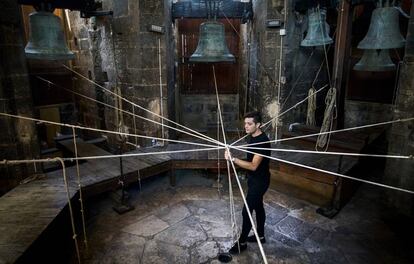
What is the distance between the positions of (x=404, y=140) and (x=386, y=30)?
168 cm

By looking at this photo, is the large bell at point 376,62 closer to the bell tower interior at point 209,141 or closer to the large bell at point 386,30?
the bell tower interior at point 209,141

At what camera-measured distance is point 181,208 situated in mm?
4898

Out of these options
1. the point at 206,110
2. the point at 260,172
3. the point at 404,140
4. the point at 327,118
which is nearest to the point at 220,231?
the point at 260,172

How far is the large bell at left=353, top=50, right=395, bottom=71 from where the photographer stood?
5426 mm

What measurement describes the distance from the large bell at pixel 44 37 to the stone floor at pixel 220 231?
2541mm

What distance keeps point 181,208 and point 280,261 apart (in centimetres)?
191

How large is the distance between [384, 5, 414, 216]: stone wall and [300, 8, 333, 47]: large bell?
136cm

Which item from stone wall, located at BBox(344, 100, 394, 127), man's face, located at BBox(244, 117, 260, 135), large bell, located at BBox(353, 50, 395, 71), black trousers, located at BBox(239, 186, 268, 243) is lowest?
black trousers, located at BBox(239, 186, 268, 243)

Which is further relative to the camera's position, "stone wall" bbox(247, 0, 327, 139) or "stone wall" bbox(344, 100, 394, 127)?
"stone wall" bbox(344, 100, 394, 127)

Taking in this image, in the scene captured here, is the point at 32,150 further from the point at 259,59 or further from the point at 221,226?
the point at 259,59

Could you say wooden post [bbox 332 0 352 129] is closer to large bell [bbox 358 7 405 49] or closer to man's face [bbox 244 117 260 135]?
large bell [bbox 358 7 405 49]

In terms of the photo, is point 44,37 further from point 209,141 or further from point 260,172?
point 260,172

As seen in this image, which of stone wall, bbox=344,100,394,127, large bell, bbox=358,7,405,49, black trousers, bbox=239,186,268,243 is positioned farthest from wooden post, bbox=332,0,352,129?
stone wall, bbox=344,100,394,127

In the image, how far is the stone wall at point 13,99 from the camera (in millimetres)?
3877
